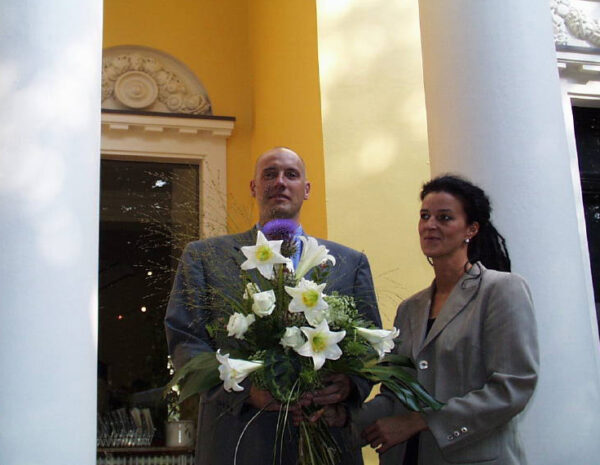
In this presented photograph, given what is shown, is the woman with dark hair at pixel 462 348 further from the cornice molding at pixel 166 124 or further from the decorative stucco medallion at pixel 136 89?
the decorative stucco medallion at pixel 136 89

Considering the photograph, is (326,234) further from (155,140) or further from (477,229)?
(155,140)

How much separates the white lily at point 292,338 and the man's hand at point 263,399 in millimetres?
231

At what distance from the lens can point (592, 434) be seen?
330 centimetres

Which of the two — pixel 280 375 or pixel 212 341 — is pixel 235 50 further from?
pixel 280 375

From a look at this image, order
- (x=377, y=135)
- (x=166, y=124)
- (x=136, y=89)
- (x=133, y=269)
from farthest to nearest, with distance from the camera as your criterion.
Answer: (x=133, y=269), (x=136, y=89), (x=166, y=124), (x=377, y=135)

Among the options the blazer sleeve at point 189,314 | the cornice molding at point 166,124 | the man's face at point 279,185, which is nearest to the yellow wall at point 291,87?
the cornice molding at point 166,124

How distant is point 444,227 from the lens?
2941 mm

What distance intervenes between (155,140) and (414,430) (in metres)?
4.06

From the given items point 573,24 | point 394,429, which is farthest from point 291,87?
point 394,429

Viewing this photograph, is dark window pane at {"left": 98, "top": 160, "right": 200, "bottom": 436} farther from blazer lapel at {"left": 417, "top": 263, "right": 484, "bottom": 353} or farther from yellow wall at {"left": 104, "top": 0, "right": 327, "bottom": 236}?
blazer lapel at {"left": 417, "top": 263, "right": 484, "bottom": 353}

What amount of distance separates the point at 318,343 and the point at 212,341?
713 mm

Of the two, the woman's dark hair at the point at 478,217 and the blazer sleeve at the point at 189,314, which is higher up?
the woman's dark hair at the point at 478,217

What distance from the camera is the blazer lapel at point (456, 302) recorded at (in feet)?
9.29

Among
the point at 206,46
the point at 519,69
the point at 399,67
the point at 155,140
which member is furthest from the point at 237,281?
the point at 206,46
